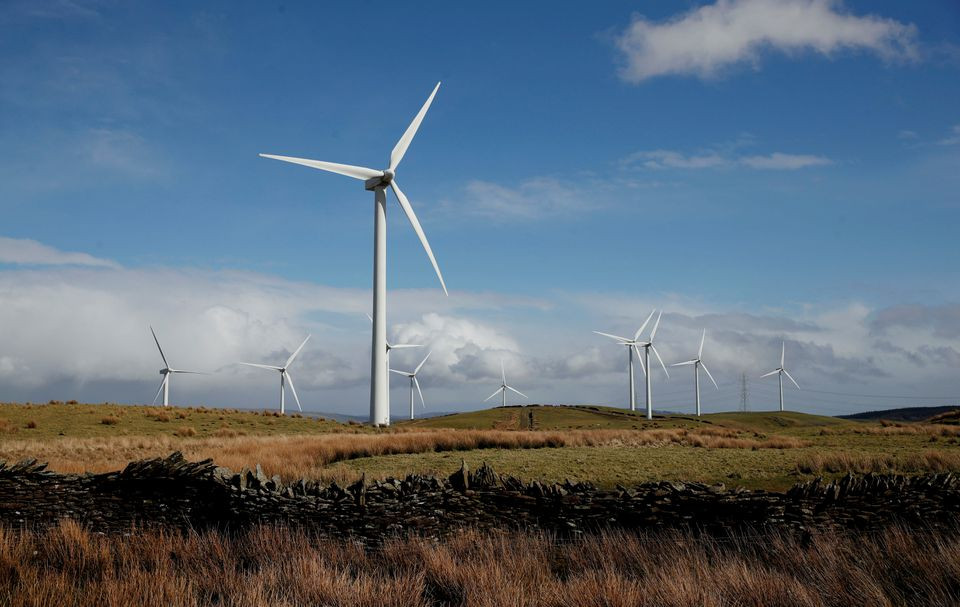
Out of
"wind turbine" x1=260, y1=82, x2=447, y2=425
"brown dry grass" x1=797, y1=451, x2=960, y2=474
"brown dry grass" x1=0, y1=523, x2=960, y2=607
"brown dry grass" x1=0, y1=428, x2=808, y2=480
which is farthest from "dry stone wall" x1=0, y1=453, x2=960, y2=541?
"wind turbine" x1=260, y1=82, x2=447, y2=425

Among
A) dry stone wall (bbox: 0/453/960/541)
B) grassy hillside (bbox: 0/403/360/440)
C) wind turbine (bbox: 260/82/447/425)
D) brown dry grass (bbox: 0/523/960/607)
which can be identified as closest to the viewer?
brown dry grass (bbox: 0/523/960/607)

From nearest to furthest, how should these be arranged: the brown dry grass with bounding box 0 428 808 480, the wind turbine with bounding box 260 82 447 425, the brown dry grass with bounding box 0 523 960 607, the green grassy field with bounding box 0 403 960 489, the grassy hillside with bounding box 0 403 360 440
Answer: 1. the brown dry grass with bounding box 0 523 960 607
2. the green grassy field with bounding box 0 403 960 489
3. the brown dry grass with bounding box 0 428 808 480
4. the grassy hillside with bounding box 0 403 360 440
5. the wind turbine with bounding box 260 82 447 425

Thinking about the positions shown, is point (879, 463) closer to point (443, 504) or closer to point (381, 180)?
point (443, 504)

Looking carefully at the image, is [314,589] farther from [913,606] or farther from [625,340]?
[625,340]

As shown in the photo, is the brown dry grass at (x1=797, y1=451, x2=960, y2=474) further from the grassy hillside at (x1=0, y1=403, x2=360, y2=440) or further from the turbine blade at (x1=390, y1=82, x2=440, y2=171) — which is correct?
the turbine blade at (x1=390, y1=82, x2=440, y2=171)

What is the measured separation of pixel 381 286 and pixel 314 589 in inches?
2010

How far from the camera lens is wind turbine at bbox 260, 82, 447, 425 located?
2290 inches

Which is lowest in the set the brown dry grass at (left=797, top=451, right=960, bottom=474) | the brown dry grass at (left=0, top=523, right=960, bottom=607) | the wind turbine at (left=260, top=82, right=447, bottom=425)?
the brown dry grass at (left=0, top=523, right=960, bottom=607)

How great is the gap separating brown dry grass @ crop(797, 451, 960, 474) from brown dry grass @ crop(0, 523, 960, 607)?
9.63 meters

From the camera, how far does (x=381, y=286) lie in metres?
60.7

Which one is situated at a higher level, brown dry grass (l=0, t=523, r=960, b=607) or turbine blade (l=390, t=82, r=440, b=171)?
turbine blade (l=390, t=82, r=440, b=171)

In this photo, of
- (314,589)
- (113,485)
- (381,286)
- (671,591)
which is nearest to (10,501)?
(113,485)

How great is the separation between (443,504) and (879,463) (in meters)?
15.9

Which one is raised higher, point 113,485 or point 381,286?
point 381,286
